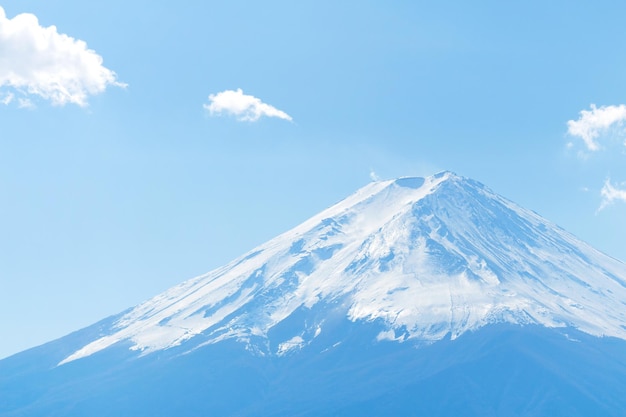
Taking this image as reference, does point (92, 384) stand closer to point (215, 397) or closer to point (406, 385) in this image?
point (215, 397)

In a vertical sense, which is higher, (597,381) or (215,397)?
(215,397)

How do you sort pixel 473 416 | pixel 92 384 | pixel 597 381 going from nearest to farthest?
pixel 473 416, pixel 597 381, pixel 92 384

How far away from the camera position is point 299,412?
6796 inches

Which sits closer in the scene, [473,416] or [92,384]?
[473,416]

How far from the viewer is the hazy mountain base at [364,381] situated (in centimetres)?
17362

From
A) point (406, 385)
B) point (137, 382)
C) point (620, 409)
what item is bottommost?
point (620, 409)

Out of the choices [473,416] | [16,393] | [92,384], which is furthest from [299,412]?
[16,393]

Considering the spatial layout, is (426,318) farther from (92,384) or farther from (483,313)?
(92,384)

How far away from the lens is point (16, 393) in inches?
7677

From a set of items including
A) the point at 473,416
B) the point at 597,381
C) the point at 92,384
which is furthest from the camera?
the point at 92,384

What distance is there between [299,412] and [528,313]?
47.0m

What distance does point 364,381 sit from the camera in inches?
7136

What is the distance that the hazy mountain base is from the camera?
173625mm

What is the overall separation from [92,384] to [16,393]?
12.9 m
